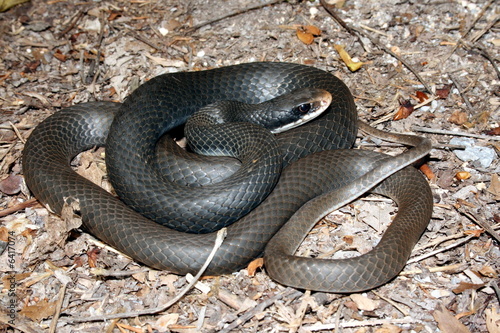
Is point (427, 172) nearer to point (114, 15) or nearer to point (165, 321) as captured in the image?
point (165, 321)

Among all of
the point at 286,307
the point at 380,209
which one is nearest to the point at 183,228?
the point at 286,307

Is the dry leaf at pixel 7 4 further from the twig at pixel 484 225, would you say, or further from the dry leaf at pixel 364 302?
the twig at pixel 484 225

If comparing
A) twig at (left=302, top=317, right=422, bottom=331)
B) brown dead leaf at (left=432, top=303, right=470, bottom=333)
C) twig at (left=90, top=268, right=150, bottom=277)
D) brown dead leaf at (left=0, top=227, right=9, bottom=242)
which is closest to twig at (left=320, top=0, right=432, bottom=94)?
brown dead leaf at (left=432, top=303, right=470, bottom=333)

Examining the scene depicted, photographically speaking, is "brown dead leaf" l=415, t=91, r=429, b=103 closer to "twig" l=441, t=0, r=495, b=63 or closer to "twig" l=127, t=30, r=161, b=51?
"twig" l=441, t=0, r=495, b=63

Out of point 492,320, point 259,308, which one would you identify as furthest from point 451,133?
point 259,308

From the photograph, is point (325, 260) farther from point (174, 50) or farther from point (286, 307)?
point (174, 50)

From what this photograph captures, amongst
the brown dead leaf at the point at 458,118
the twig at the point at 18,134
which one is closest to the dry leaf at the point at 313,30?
the brown dead leaf at the point at 458,118
